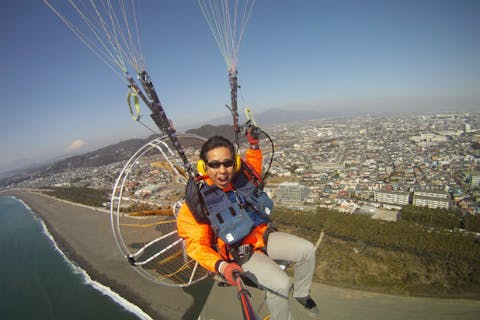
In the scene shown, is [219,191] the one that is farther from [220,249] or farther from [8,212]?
[8,212]

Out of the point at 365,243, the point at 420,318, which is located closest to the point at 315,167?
the point at 365,243

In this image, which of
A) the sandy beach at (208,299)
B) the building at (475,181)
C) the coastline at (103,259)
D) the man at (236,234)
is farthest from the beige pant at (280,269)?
the building at (475,181)

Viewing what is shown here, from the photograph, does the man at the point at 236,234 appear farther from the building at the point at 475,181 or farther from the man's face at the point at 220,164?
the building at the point at 475,181

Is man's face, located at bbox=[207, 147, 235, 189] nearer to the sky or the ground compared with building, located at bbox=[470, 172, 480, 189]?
nearer to the sky

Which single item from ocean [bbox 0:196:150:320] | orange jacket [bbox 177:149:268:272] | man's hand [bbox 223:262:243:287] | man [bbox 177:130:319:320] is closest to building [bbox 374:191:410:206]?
ocean [bbox 0:196:150:320]

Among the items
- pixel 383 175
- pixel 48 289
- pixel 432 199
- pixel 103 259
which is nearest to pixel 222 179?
pixel 103 259

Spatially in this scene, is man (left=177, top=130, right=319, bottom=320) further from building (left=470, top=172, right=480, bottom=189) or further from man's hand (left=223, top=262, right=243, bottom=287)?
building (left=470, top=172, right=480, bottom=189)

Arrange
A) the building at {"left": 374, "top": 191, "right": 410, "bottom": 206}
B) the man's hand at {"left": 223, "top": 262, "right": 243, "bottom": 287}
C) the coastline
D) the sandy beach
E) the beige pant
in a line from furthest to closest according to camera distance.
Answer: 1. the building at {"left": 374, "top": 191, "right": 410, "bottom": 206}
2. the coastline
3. the sandy beach
4. the beige pant
5. the man's hand at {"left": 223, "top": 262, "right": 243, "bottom": 287}
